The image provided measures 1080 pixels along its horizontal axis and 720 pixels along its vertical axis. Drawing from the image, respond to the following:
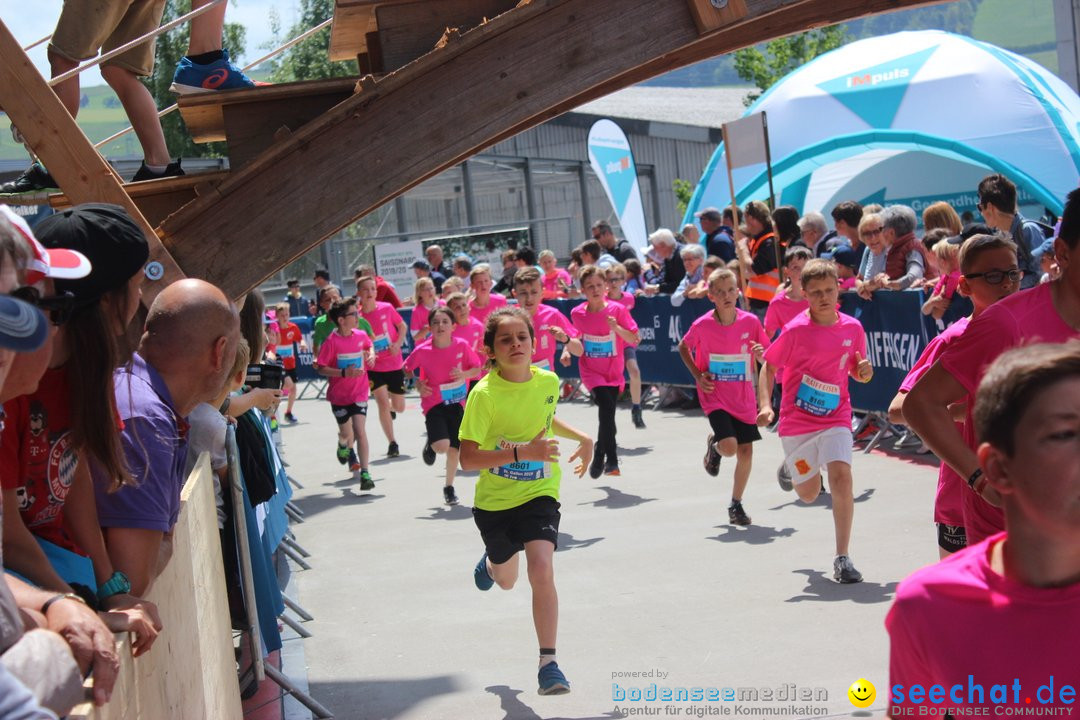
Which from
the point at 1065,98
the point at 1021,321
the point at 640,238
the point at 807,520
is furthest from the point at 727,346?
the point at 640,238

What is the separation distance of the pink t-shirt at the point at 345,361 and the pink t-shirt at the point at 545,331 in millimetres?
1985

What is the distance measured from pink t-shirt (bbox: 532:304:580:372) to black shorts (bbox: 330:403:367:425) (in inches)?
78.7

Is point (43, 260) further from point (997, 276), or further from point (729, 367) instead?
point (729, 367)

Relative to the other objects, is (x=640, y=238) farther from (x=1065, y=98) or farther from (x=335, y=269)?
(x=335, y=269)

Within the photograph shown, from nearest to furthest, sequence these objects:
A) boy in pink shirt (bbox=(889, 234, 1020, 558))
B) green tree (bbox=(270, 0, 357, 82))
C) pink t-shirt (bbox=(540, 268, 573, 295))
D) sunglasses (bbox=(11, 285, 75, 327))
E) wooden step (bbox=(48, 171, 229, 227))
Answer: sunglasses (bbox=(11, 285, 75, 327))
boy in pink shirt (bbox=(889, 234, 1020, 558))
wooden step (bbox=(48, 171, 229, 227))
pink t-shirt (bbox=(540, 268, 573, 295))
green tree (bbox=(270, 0, 357, 82))

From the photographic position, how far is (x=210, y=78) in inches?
184

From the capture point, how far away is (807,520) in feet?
29.9

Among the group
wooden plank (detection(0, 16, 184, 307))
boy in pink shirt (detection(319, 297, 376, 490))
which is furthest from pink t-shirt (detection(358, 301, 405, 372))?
wooden plank (detection(0, 16, 184, 307))

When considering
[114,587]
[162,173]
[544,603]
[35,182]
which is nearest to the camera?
[114,587]

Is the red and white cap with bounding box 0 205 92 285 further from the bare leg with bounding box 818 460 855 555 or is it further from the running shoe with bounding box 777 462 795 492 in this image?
the running shoe with bounding box 777 462 795 492

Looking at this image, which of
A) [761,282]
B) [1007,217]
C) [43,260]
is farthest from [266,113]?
[761,282]

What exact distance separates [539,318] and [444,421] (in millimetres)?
1416

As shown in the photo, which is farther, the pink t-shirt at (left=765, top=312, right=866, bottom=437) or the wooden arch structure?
the pink t-shirt at (left=765, top=312, right=866, bottom=437)

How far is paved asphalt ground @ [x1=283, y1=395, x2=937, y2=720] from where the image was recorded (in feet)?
19.0
